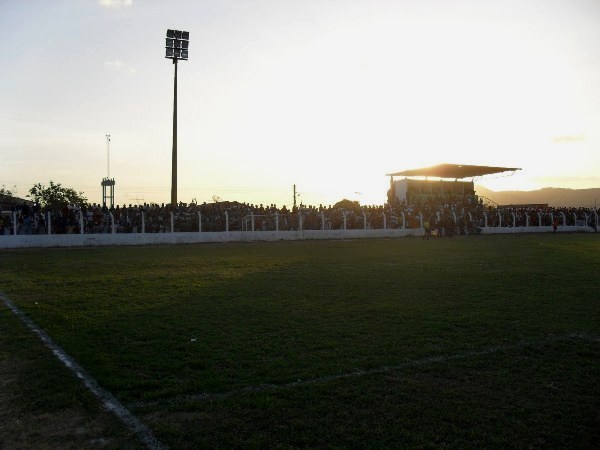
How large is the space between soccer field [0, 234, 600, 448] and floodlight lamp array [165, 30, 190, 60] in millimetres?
29256

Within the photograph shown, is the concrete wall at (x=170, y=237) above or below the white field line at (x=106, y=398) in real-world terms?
above

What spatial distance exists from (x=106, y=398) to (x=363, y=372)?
7.94 ft

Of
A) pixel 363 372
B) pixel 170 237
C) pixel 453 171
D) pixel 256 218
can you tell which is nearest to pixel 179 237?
pixel 170 237

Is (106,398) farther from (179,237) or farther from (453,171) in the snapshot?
(453,171)

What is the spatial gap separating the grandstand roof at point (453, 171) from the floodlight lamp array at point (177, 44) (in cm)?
2651

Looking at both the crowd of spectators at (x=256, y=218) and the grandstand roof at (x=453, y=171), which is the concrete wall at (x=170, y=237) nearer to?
the crowd of spectators at (x=256, y=218)

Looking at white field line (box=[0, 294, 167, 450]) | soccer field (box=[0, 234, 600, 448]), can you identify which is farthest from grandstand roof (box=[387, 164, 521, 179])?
white field line (box=[0, 294, 167, 450])

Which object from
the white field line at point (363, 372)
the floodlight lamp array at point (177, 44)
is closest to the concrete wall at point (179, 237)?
the floodlight lamp array at point (177, 44)

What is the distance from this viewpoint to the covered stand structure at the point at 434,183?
52.3 m

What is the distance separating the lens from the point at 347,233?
1326 inches

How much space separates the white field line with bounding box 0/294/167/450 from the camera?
3684mm

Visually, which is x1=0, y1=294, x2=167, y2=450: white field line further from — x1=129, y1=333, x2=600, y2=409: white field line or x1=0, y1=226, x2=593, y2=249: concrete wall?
x1=0, y1=226, x2=593, y2=249: concrete wall

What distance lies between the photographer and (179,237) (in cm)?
2775

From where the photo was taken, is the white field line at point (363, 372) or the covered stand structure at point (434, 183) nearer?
the white field line at point (363, 372)
